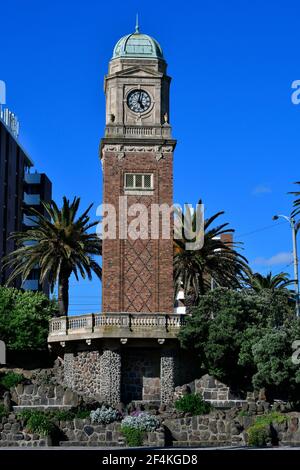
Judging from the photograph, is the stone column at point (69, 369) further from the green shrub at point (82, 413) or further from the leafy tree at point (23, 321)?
the green shrub at point (82, 413)

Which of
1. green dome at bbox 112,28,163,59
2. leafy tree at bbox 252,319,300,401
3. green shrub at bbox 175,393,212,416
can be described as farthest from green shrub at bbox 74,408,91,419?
green dome at bbox 112,28,163,59

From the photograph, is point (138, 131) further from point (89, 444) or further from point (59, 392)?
Result: point (89, 444)

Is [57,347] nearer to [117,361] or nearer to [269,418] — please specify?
[117,361]

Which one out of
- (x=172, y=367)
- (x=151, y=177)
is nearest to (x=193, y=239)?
(x=151, y=177)

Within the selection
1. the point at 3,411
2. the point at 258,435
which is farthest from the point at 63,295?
the point at 258,435

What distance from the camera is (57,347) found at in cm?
5491

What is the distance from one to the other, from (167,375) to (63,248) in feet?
43.0

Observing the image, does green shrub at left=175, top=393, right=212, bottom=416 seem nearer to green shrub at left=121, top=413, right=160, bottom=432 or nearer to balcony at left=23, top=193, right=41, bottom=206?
green shrub at left=121, top=413, right=160, bottom=432

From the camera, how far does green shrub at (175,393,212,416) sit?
156 feet

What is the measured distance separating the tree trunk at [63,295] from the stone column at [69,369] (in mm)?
6931

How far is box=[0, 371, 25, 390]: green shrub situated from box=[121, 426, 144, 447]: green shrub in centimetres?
982

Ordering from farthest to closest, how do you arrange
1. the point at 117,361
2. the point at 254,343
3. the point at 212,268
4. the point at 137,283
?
the point at 212,268 → the point at 137,283 → the point at 117,361 → the point at 254,343
